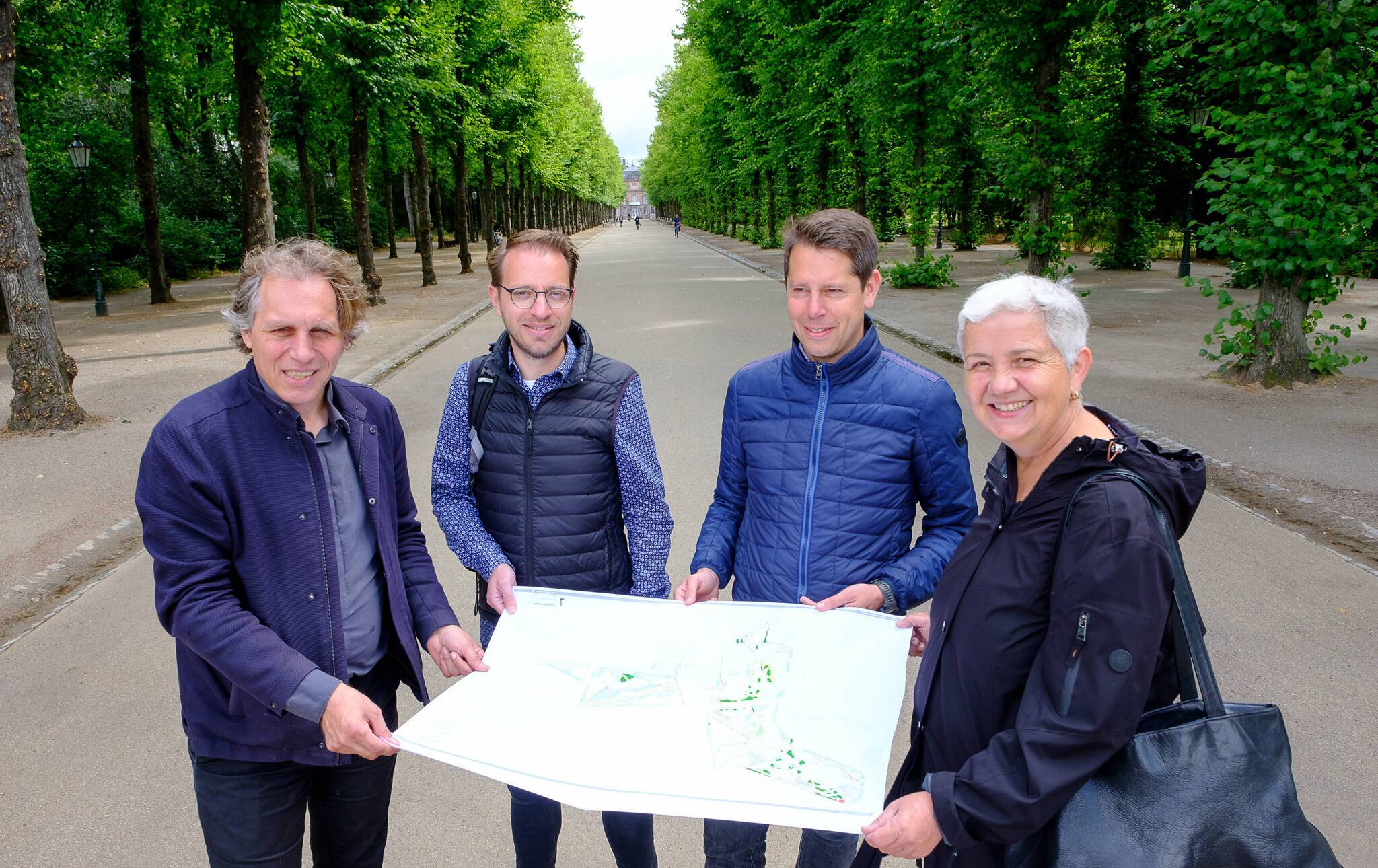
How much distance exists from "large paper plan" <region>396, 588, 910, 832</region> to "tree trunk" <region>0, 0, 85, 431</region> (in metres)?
9.58

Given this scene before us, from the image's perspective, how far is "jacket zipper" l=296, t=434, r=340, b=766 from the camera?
2.10 m

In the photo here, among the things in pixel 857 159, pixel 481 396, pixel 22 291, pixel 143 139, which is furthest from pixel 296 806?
pixel 857 159

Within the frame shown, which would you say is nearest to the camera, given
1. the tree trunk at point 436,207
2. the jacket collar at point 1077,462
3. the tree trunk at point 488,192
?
the jacket collar at point 1077,462

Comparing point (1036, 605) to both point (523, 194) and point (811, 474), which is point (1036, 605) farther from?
point (523, 194)

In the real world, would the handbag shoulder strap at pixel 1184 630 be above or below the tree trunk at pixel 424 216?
below

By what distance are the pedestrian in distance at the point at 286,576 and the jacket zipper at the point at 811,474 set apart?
0.95 meters

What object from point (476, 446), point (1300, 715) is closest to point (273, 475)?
point (476, 446)

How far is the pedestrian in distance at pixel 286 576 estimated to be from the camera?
1.93 metres

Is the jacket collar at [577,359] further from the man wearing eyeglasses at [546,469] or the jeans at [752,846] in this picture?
the jeans at [752,846]

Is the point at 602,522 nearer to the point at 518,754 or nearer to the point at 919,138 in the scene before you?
the point at 518,754

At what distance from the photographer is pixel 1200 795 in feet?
4.72

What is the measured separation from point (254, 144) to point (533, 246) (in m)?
15.0

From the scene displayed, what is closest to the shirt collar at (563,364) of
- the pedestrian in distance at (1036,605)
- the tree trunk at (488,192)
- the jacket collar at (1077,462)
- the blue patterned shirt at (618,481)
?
the blue patterned shirt at (618,481)

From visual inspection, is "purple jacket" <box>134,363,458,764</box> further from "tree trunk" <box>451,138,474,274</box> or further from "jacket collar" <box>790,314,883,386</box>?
"tree trunk" <box>451,138,474,274</box>
